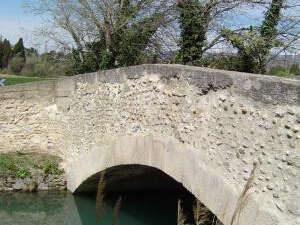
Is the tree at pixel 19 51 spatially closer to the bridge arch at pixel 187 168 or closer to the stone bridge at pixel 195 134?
the stone bridge at pixel 195 134

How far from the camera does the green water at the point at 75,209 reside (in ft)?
29.2

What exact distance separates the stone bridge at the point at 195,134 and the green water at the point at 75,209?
1.14ft

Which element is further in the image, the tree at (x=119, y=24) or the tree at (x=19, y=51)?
the tree at (x=19, y=51)

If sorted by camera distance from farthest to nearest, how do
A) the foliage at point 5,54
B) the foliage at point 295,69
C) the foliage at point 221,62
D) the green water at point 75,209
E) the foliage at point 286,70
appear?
the foliage at point 5,54, the foliage at point 221,62, the foliage at point 295,69, the foliage at point 286,70, the green water at point 75,209

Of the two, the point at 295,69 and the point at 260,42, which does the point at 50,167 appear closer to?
the point at 260,42

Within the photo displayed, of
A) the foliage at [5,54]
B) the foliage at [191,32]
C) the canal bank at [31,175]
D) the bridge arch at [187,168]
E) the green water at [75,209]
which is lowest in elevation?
the green water at [75,209]

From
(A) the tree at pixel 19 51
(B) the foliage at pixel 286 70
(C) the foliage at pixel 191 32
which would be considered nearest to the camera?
(B) the foliage at pixel 286 70

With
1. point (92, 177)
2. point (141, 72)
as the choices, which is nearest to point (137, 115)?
point (141, 72)

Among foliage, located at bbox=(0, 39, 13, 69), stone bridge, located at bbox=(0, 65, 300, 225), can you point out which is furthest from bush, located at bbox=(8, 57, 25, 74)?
stone bridge, located at bbox=(0, 65, 300, 225)

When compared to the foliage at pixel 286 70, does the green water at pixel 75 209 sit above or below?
below

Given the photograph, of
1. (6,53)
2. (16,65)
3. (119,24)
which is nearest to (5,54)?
(6,53)

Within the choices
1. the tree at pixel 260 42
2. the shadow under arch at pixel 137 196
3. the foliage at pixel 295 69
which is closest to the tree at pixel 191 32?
the tree at pixel 260 42

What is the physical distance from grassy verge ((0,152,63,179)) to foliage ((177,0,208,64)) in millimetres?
3527

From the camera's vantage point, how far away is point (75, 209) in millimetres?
9383
